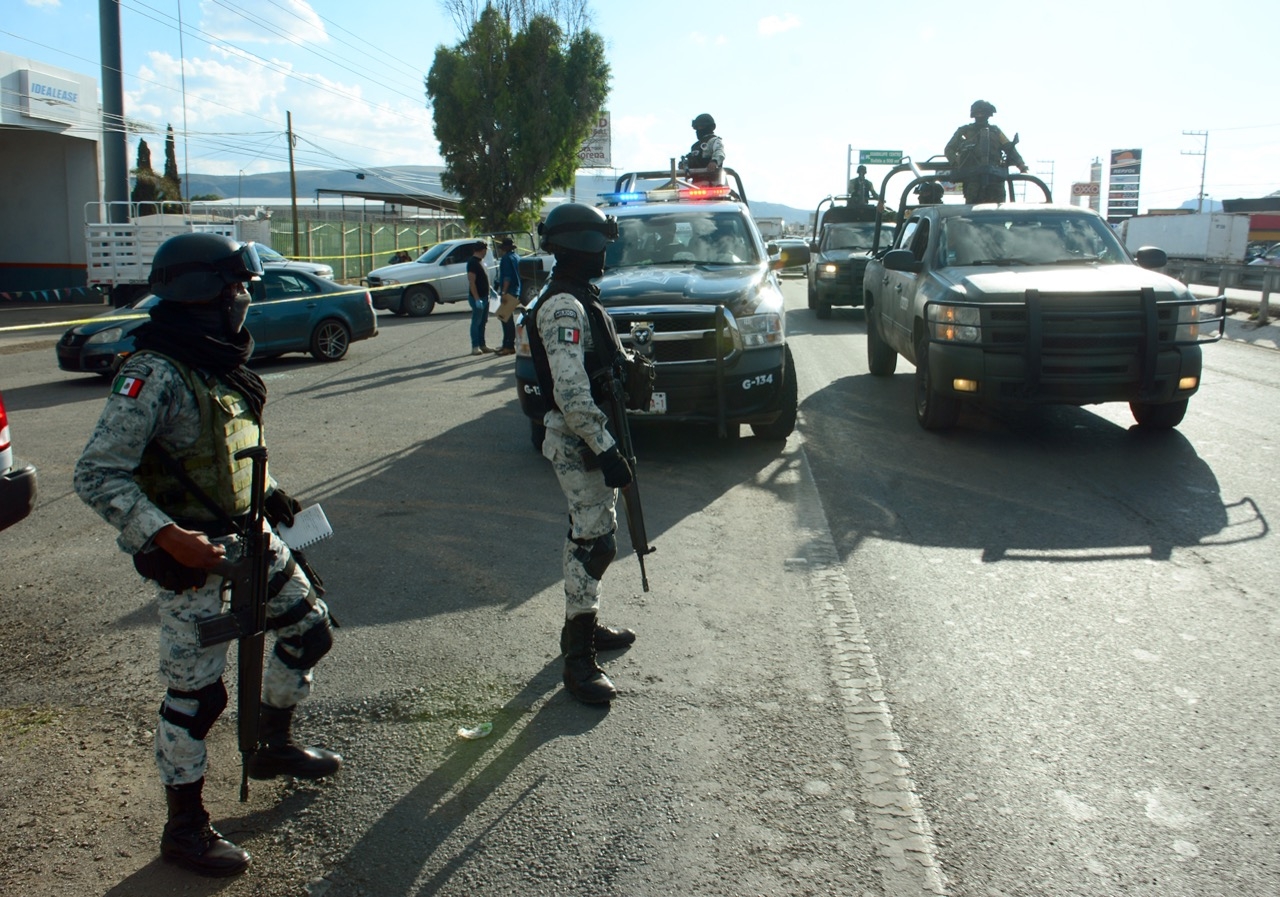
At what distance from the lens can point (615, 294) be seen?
8.38 metres

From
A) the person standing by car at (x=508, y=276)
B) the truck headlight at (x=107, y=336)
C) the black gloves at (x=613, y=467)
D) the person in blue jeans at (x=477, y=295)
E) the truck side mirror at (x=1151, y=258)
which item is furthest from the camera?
the person in blue jeans at (x=477, y=295)

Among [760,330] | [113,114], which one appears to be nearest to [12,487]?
[760,330]

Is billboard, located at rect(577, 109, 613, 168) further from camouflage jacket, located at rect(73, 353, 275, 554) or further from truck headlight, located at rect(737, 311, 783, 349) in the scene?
camouflage jacket, located at rect(73, 353, 275, 554)

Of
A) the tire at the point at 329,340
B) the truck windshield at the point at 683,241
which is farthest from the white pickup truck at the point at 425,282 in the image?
the truck windshield at the point at 683,241

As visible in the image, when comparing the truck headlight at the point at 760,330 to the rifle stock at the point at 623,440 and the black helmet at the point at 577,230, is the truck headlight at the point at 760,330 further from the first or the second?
the black helmet at the point at 577,230

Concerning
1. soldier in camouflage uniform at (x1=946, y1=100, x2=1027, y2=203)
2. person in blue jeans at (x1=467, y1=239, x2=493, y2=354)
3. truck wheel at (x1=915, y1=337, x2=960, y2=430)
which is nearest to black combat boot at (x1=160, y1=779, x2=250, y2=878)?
truck wheel at (x1=915, y1=337, x2=960, y2=430)

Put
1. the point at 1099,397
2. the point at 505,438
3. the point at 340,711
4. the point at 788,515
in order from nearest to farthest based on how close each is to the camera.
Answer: the point at 340,711 → the point at 788,515 → the point at 1099,397 → the point at 505,438

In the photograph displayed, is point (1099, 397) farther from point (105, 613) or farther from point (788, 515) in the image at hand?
point (105, 613)

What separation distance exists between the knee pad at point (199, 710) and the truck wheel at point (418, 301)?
73.5ft

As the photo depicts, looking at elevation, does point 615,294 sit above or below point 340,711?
above

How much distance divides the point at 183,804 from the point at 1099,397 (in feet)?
23.0

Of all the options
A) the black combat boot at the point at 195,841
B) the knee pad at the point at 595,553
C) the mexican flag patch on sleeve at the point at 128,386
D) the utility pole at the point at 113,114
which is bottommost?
the black combat boot at the point at 195,841

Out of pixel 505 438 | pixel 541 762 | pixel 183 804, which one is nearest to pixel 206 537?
pixel 183 804

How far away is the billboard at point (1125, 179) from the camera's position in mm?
117000
